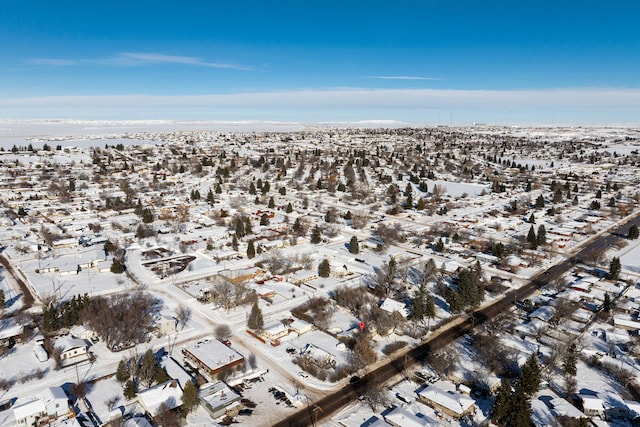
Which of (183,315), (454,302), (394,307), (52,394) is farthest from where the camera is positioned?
(394,307)

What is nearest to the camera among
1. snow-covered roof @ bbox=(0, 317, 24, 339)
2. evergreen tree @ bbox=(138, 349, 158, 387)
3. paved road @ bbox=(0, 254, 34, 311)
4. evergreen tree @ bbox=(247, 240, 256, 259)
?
evergreen tree @ bbox=(138, 349, 158, 387)

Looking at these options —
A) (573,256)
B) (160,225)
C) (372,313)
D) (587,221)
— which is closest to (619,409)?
(372,313)

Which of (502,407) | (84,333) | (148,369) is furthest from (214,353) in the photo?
(502,407)

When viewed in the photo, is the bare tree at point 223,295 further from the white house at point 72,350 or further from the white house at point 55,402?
the white house at point 55,402

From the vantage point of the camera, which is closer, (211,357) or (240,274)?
(211,357)

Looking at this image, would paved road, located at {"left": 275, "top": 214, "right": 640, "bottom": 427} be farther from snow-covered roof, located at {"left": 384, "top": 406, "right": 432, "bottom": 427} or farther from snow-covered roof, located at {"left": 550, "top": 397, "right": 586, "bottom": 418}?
snow-covered roof, located at {"left": 550, "top": 397, "right": 586, "bottom": 418}

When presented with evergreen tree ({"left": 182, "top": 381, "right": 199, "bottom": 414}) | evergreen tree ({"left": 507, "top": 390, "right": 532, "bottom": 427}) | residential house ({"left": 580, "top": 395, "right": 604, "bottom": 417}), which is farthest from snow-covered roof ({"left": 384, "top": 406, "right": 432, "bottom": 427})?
evergreen tree ({"left": 182, "top": 381, "right": 199, "bottom": 414})

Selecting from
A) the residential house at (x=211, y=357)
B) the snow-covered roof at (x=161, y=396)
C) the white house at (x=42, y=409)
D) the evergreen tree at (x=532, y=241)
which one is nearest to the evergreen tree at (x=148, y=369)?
the snow-covered roof at (x=161, y=396)

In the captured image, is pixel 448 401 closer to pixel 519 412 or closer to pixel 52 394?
pixel 519 412

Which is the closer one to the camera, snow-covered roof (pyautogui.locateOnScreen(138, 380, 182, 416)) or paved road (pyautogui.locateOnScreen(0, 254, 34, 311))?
snow-covered roof (pyautogui.locateOnScreen(138, 380, 182, 416))

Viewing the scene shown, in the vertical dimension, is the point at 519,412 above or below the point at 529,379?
below
